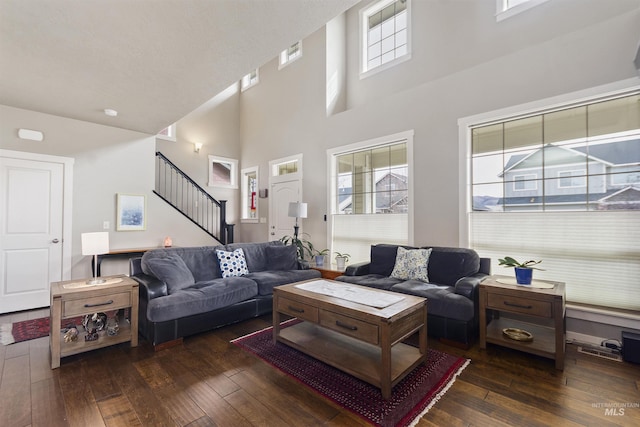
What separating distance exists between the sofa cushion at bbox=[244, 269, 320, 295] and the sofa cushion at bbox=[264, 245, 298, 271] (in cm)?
12

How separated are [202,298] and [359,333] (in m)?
1.72

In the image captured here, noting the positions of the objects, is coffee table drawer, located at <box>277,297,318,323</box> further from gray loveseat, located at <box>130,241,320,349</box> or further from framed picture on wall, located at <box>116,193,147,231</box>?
framed picture on wall, located at <box>116,193,147,231</box>

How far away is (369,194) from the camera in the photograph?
483 cm

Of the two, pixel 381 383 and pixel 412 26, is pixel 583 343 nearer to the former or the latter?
pixel 381 383

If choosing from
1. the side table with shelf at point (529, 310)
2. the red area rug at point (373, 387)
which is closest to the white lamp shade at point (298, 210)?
the red area rug at point (373, 387)

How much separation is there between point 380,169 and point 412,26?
2.17 metres

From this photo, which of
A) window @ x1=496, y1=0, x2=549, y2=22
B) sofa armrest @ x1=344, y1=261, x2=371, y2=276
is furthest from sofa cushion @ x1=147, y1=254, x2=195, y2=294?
window @ x1=496, y1=0, x2=549, y2=22

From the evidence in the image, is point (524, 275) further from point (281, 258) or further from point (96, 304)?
point (96, 304)

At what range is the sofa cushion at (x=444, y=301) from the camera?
9.17 feet

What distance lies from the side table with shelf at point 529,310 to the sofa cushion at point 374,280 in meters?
0.96

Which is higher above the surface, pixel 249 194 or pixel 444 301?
pixel 249 194

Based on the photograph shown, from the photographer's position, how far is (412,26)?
4.50 meters

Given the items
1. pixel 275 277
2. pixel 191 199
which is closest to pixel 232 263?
pixel 275 277

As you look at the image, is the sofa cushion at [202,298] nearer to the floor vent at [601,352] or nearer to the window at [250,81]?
the floor vent at [601,352]
